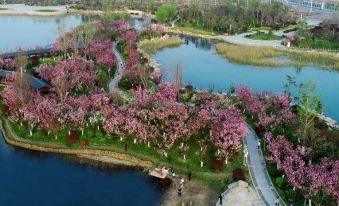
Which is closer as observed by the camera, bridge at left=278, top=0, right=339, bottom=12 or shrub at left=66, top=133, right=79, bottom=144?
shrub at left=66, top=133, right=79, bottom=144

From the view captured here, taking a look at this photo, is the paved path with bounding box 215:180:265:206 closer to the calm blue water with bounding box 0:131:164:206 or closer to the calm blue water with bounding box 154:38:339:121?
the calm blue water with bounding box 0:131:164:206

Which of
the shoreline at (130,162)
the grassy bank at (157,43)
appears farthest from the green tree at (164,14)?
the shoreline at (130,162)

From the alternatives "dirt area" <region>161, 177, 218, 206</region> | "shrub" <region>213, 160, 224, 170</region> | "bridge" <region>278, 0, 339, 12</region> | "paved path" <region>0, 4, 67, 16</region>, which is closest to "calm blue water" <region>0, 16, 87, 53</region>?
"paved path" <region>0, 4, 67, 16</region>

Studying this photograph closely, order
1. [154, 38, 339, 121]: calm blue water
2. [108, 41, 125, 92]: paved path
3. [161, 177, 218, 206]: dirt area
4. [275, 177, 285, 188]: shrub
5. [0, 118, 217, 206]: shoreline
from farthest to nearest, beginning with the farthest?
[154, 38, 339, 121]: calm blue water, [108, 41, 125, 92]: paved path, [275, 177, 285, 188]: shrub, [0, 118, 217, 206]: shoreline, [161, 177, 218, 206]: dirt area

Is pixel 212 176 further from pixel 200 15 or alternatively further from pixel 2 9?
pixel 2 9

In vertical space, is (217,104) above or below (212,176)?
above

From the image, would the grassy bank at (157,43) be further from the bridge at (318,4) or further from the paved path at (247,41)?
the bridge at (318,4)

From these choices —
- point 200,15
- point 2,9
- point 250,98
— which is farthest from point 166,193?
point 2,9
